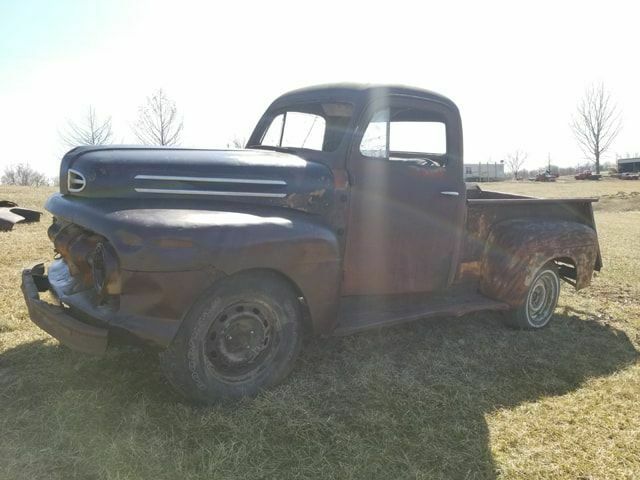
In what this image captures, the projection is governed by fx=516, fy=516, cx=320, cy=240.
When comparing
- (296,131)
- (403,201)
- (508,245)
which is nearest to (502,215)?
(508,245)

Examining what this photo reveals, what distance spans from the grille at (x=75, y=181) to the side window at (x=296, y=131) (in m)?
A: 1.60

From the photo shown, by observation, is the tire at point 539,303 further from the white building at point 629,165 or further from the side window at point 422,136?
Result: the white building at point 629,165

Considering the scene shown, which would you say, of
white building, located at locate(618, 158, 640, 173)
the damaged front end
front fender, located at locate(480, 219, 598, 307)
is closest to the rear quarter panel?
front fender, located at locate(480, 219, 598, 307)

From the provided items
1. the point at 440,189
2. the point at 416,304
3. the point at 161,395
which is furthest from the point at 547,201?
the point at 161,395

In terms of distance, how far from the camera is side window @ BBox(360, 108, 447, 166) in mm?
3630

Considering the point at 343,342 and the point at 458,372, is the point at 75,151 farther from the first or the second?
the point at 458,372

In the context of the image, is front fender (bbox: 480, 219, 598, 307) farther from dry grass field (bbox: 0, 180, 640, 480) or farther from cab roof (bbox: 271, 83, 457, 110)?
cab roof (bbox: 271, 83, 457, 110)

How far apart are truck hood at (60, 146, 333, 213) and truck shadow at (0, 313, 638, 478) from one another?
3.78ft

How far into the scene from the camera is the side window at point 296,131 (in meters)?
3.88

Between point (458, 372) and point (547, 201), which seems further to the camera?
point (547, 201)

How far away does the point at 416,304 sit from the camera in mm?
4016

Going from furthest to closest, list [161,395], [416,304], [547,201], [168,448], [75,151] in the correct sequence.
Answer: [547,201] → [416,304] → [75,151] → [161,395] → [168,448]

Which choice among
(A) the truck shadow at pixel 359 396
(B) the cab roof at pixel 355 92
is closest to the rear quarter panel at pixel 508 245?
(A) the truck shadow at pixel 359 396

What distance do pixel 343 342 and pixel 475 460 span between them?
62.3 inches
